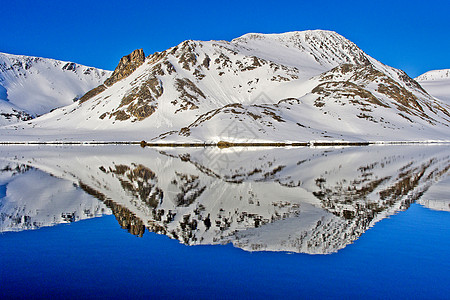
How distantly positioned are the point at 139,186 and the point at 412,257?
1886cm

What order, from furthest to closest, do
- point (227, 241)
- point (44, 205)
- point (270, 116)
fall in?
1. point (270, 116)
2. point (44, 205)
3. point (227, 241)

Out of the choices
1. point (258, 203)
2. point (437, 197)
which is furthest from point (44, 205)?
point (437, 197)

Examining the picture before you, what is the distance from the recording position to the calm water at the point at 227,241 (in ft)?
33.0

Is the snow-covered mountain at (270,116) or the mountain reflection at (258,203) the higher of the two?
the snow-covered mountain at (270,116)

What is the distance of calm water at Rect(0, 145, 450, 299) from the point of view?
33.0ft

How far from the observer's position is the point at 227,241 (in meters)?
13.9

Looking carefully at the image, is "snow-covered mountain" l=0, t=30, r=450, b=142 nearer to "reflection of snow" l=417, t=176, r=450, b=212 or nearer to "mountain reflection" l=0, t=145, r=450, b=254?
"mountain reflection" l=0, t=145, r=450, b=254

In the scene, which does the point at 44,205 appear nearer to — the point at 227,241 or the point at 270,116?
the point at 227,241

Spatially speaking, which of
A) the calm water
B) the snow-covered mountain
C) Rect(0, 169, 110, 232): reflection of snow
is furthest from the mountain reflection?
the snow-covered mountain

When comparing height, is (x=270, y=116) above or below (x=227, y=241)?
above

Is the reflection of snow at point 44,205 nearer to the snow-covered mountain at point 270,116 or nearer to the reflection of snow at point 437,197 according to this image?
the reflection of snow at point 437,197

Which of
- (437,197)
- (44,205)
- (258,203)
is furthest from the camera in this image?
(437,197)

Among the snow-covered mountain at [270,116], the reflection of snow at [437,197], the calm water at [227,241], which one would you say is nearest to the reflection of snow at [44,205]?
the calm water at [227,241]

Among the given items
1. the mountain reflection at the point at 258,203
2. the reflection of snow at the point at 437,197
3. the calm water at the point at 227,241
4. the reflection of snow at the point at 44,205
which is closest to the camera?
the calm water at the point at 227,241
